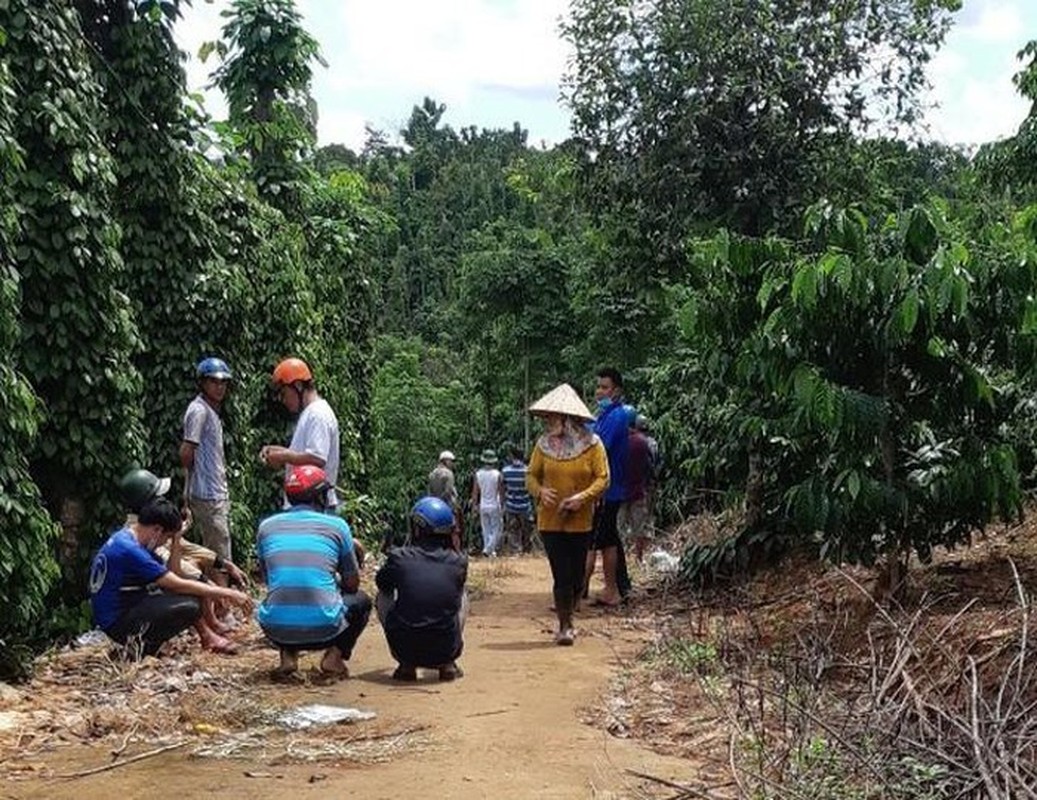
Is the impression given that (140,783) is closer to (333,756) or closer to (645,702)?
(333,756)

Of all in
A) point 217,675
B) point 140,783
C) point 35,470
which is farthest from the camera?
point 35,470

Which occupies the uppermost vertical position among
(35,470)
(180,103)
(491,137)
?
(491,137)

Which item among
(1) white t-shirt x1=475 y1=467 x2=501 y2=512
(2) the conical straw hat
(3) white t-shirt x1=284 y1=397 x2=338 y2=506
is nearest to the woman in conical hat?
(2) the conical straw hat

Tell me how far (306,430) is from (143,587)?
147 centimetres

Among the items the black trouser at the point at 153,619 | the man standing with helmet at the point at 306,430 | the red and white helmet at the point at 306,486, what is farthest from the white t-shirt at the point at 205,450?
the black trouser at the point at 153,619

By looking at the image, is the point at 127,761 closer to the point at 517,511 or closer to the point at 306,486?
the point at 306,486

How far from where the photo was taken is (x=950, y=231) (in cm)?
634

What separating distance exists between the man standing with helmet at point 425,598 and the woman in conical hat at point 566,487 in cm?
117

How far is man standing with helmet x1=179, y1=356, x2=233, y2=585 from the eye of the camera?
25.8ft

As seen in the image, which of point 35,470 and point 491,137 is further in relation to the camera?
point 491,137

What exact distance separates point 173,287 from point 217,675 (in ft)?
12.1

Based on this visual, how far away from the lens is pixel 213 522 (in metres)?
8.13

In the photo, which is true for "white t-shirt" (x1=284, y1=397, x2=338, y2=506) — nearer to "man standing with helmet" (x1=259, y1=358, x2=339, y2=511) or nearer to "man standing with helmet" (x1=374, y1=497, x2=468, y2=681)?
Result: "man standing with helmet" (x1=259, y1=358, x2=339, y2=511)

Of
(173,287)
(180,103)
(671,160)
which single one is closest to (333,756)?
(173,287)
